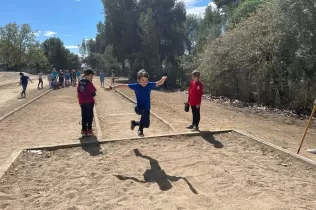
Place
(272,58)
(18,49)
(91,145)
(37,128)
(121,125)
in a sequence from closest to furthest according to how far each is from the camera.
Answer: (91,145) < (37,128) < (121,125) < (272,58) < (18,49)

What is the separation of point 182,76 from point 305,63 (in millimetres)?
23547

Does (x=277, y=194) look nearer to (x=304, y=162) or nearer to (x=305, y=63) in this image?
(x=304, y=162)

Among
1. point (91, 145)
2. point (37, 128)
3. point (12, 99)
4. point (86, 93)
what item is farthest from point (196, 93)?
point (12, 99)

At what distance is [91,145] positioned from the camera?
700cm

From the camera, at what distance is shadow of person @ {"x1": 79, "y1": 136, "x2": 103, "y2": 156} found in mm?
6480

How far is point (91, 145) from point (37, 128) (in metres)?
3.20

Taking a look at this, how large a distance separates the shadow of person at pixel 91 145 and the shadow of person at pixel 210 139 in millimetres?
2605

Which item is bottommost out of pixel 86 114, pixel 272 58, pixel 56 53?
pixel 86 114

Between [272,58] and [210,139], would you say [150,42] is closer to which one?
[272,58]

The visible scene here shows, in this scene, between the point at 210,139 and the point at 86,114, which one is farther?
the point at 86,114

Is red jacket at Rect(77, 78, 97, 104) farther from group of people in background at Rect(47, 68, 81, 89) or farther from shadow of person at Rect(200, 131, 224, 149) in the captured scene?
group of people in background at Rect(47, 68, 81, 89)

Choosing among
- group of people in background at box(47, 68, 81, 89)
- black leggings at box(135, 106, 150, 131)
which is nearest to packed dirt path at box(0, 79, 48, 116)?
group of people in background at box(47, 68, 81, 89)

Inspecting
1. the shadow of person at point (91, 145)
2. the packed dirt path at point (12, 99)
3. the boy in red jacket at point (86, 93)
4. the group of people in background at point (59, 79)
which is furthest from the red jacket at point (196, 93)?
the group of people in background at point (59, 79)

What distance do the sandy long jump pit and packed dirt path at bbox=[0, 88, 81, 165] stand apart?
1.12 meters
